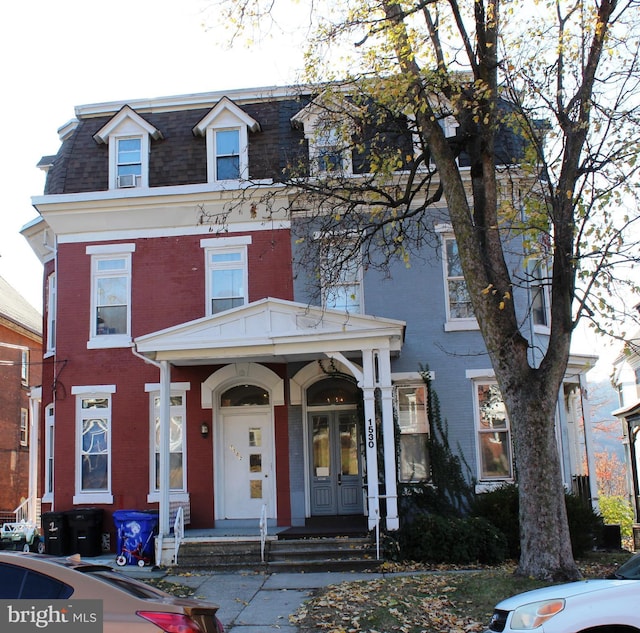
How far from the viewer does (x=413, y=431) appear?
15828 mm

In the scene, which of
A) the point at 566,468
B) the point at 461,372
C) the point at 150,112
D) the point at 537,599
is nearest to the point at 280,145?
the point at 150,112

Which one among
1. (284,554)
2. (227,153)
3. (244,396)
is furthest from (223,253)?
(284,554)

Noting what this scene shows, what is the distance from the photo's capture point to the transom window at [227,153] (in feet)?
55.9

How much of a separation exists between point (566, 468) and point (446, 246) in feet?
18.2

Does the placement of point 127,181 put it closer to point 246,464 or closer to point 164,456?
point 164,456

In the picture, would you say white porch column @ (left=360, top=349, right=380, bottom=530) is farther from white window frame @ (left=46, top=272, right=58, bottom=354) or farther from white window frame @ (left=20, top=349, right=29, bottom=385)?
white window frame @ (left=20, top=349, right=29, bottom=385)

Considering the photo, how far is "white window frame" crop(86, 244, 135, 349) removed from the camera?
16.7 m

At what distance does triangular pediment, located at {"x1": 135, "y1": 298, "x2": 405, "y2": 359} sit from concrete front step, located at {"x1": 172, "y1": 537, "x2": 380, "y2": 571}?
3.50 meters

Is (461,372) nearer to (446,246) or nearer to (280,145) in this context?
(446,246)

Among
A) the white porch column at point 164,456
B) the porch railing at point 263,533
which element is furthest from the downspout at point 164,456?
the porch railing at point 263,533

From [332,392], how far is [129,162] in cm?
721

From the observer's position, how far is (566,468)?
53.1ft

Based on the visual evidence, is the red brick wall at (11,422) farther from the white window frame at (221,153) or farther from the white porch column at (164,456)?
the white porch column at (164,456)

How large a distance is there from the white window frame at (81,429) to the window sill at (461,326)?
751cm
